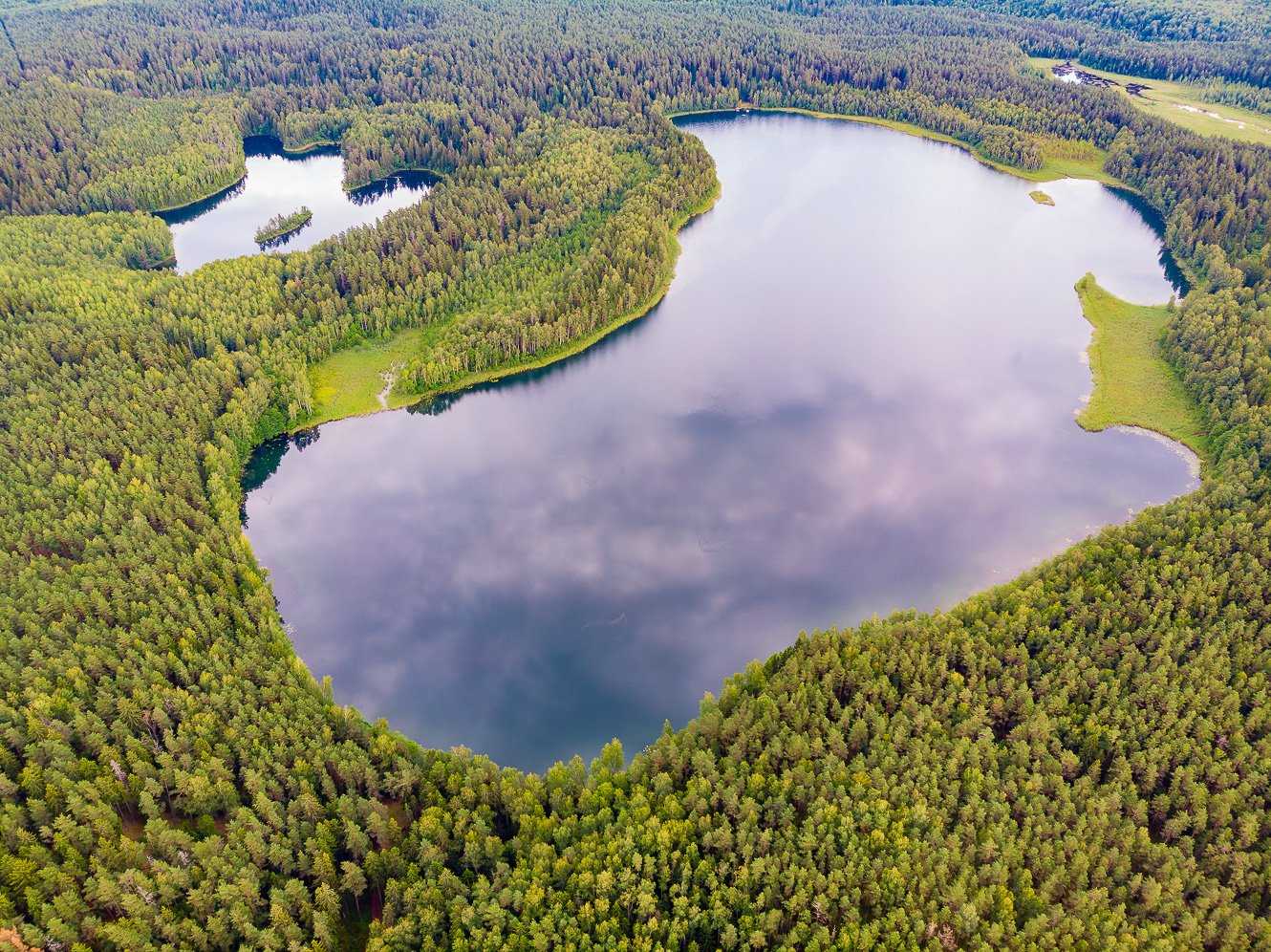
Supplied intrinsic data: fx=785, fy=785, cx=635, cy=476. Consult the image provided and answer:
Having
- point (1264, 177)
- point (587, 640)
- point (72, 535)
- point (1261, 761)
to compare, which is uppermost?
point (1264, 177)

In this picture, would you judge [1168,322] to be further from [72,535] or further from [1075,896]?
[72,535]

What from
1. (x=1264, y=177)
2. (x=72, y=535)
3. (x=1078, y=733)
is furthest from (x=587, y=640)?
(x=1264, y=177)

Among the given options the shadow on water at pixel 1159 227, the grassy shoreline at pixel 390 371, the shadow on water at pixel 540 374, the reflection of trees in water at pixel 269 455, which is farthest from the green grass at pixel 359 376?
the shadow on water at pixel 1159 227

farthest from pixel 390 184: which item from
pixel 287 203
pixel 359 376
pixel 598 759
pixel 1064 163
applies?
pixel 598 759

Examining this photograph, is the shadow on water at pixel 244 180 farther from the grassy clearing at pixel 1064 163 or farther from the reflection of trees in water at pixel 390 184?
the grassy clearing at pixel 1064 163

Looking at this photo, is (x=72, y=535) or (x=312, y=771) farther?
(x=72, y=535)

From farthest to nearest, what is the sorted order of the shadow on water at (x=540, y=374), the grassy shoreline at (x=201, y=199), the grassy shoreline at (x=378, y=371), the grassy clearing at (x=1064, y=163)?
the grassy clearing at (x=1064, y=163)
the grassy shoreline at (x=201, y=199)
the shadow on water at (x=540, y=374)
the grassy shoreline at (x=378, y=371)

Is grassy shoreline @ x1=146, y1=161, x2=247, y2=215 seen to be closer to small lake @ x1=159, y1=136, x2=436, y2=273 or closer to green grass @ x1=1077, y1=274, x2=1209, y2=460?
small lake @ x1=159, y1=136, x2=436, y2=273
